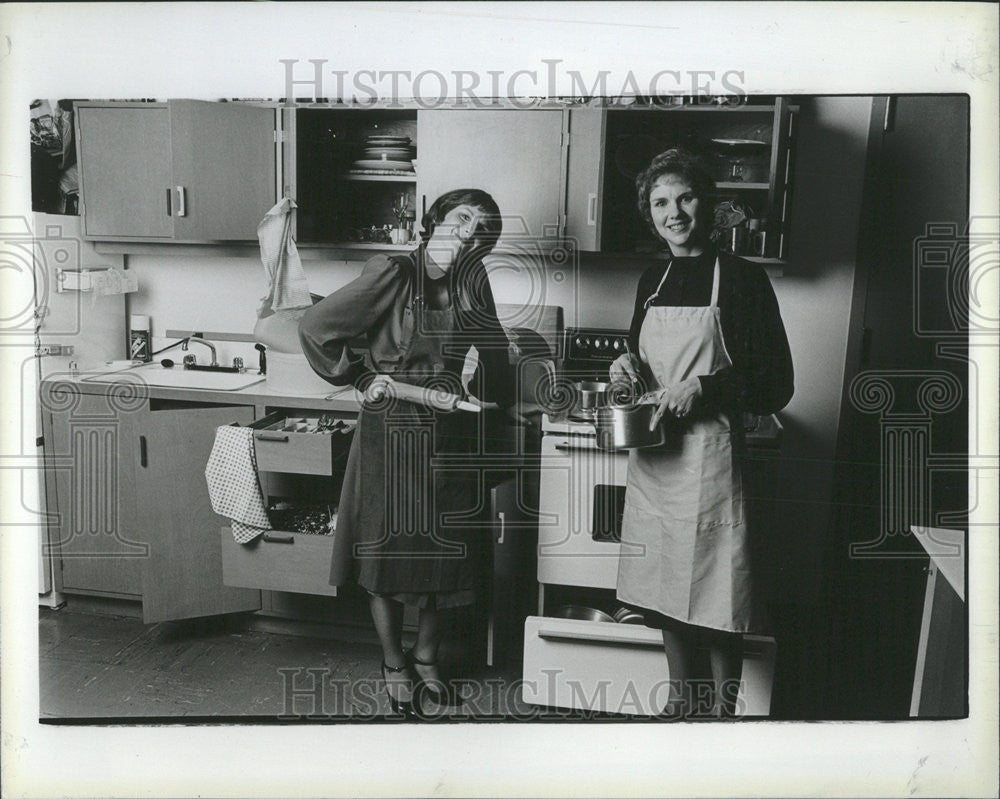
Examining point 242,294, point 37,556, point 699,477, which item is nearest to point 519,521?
point 699,477

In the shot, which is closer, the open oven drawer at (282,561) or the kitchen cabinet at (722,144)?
the kitchen cabinet at (722,144)

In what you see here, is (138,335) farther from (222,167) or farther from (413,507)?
(413,507)

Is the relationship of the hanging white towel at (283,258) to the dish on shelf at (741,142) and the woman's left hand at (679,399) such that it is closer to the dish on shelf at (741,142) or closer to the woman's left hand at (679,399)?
the woman's left hand at (679,399)

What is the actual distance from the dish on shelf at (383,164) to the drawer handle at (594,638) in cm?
111

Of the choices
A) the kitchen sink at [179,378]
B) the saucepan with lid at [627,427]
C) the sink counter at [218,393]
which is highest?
the kitchen sink at [179,378]

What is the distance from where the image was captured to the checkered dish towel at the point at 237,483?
6.52ft

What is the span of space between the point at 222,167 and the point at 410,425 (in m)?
0.75

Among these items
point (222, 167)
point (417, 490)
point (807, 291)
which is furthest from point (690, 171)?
point (222, 167)

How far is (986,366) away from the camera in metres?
1.94

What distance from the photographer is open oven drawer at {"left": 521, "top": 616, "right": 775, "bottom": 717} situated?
1.96 meters

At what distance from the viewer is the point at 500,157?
1.91m

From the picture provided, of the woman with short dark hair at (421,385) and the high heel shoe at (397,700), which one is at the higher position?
the woman with short dark hair at (421,385)

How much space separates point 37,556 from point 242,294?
0.77 meters

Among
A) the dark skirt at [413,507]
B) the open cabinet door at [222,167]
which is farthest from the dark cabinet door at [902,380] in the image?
the open cabinet door at [222,167]
